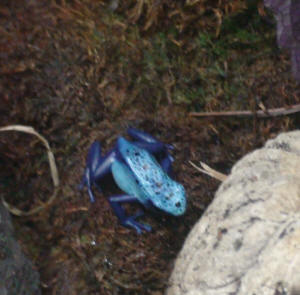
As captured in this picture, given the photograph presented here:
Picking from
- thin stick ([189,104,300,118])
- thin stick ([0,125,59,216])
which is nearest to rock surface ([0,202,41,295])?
thin stick ([0,125,59,216])

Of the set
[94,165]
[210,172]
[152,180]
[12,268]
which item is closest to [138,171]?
[152,180]

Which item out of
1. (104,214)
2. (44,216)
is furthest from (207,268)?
(44,216)

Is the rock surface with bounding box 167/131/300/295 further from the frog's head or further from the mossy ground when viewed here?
the mossy ground

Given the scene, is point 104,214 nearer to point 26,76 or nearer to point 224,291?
point 26,76

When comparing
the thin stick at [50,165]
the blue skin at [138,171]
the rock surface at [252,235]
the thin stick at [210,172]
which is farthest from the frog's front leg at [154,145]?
the rock surface at [252,235]

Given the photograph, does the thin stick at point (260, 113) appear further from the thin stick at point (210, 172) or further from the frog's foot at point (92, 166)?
the frog's foot at point (92, 166)

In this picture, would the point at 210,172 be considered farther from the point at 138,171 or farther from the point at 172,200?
the point at 138,171
